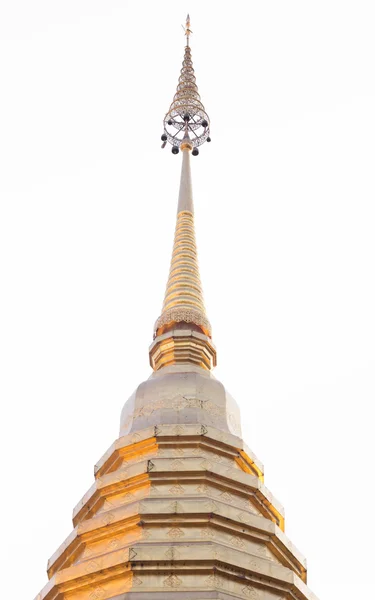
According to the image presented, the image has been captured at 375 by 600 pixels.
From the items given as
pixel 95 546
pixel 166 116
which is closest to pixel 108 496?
pixel 95 546

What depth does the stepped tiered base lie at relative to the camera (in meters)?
10.9

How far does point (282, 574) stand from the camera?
37.1 feet

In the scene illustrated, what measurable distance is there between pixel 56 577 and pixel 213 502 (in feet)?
6.17

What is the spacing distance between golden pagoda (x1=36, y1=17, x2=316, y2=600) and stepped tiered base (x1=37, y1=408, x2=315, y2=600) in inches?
0.5

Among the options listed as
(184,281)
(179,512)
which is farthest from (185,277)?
(179,512)

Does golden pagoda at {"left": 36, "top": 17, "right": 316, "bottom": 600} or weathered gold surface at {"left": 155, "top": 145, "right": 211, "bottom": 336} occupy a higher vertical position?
weathered gold surface at {"left": 155, "top": 145, "right": 211, "bottom": 336}

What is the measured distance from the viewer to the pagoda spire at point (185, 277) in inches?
596

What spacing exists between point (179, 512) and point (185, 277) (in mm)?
5632

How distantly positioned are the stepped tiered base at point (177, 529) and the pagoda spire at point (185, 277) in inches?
91.3

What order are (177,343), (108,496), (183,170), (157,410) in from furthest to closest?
(183,170), (177,343), (157,410), (108,496)

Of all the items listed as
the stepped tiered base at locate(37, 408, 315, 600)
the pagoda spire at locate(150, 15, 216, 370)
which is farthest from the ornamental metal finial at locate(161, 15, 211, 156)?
the stepped tiered base at locate(37, 408, 315, 600)

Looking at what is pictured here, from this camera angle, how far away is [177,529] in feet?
37.4

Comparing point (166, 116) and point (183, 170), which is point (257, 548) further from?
point (166, 116)

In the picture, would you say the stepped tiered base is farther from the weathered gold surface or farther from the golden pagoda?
the weathered gold surface
